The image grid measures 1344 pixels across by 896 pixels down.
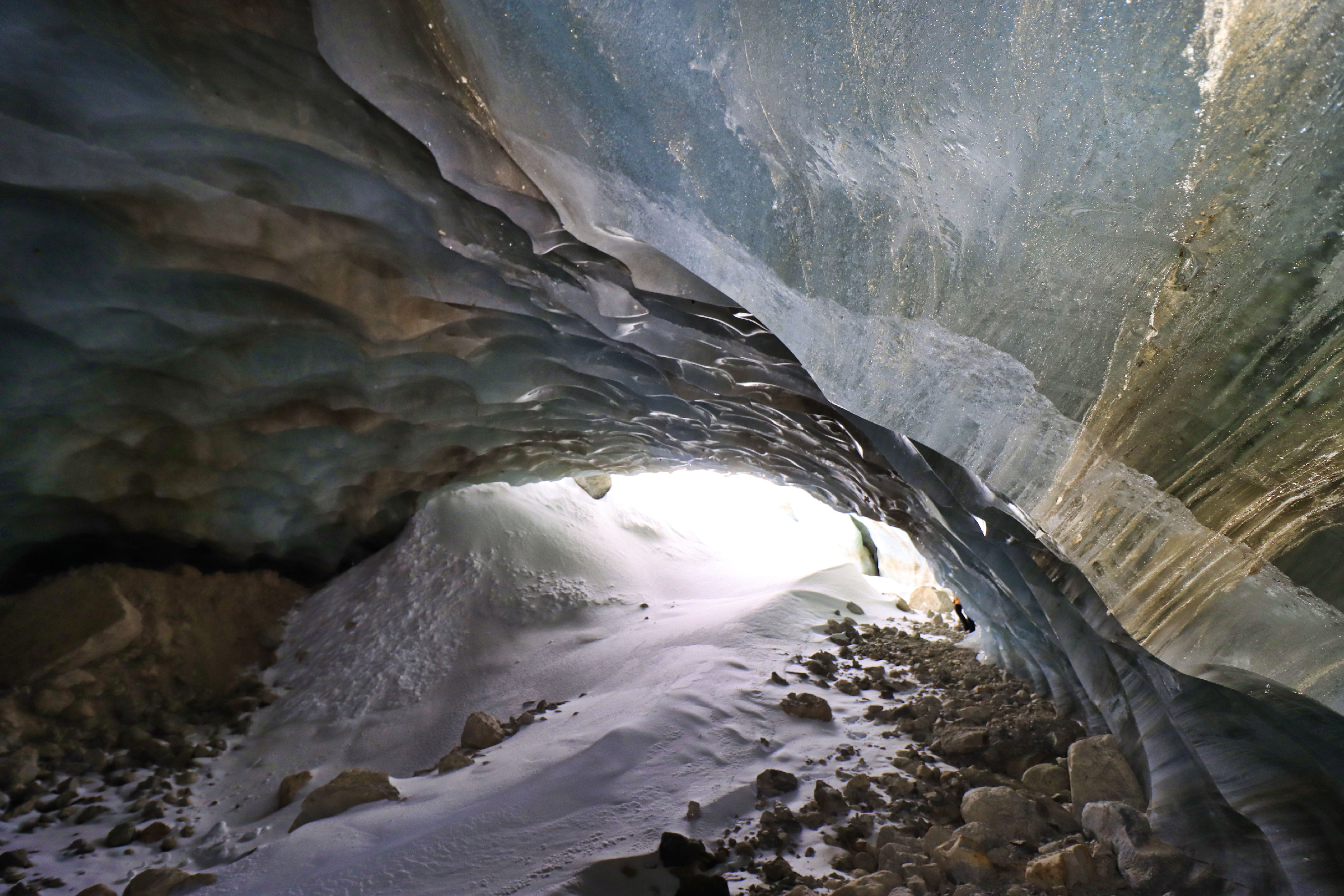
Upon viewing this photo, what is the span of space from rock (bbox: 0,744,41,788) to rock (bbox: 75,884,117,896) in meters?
1.27

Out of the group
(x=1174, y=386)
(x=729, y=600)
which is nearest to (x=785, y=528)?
(x=729, y=600)

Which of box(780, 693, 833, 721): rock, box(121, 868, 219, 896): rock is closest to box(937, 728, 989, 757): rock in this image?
box(780, 693, 833, 721): rock

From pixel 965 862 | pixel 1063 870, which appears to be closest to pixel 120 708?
pixel 965 862

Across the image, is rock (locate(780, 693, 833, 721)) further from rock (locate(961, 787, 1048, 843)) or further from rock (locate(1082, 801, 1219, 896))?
rock (locate(1082, 801, 1219, 896))

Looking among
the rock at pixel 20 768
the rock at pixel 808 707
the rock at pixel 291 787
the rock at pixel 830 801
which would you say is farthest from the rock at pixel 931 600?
the rock at pixel 20 768

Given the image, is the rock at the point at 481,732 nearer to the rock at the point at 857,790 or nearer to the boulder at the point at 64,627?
the rock at the point at 857,790

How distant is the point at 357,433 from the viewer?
3.85 metres

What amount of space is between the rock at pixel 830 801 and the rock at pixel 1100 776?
0.69 metres

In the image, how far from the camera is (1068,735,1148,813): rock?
2023 millimetres

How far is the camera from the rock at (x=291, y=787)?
315 centimetres

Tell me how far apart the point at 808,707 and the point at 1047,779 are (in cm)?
94

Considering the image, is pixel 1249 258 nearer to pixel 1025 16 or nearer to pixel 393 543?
pixel 1025 16

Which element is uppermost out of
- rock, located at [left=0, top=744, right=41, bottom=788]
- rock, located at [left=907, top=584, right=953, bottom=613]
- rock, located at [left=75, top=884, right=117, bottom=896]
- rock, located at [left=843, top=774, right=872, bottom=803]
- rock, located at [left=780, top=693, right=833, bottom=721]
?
rock, located at [left=907, top=584, right=953, bottom=613]

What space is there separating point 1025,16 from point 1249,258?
1.92ft
